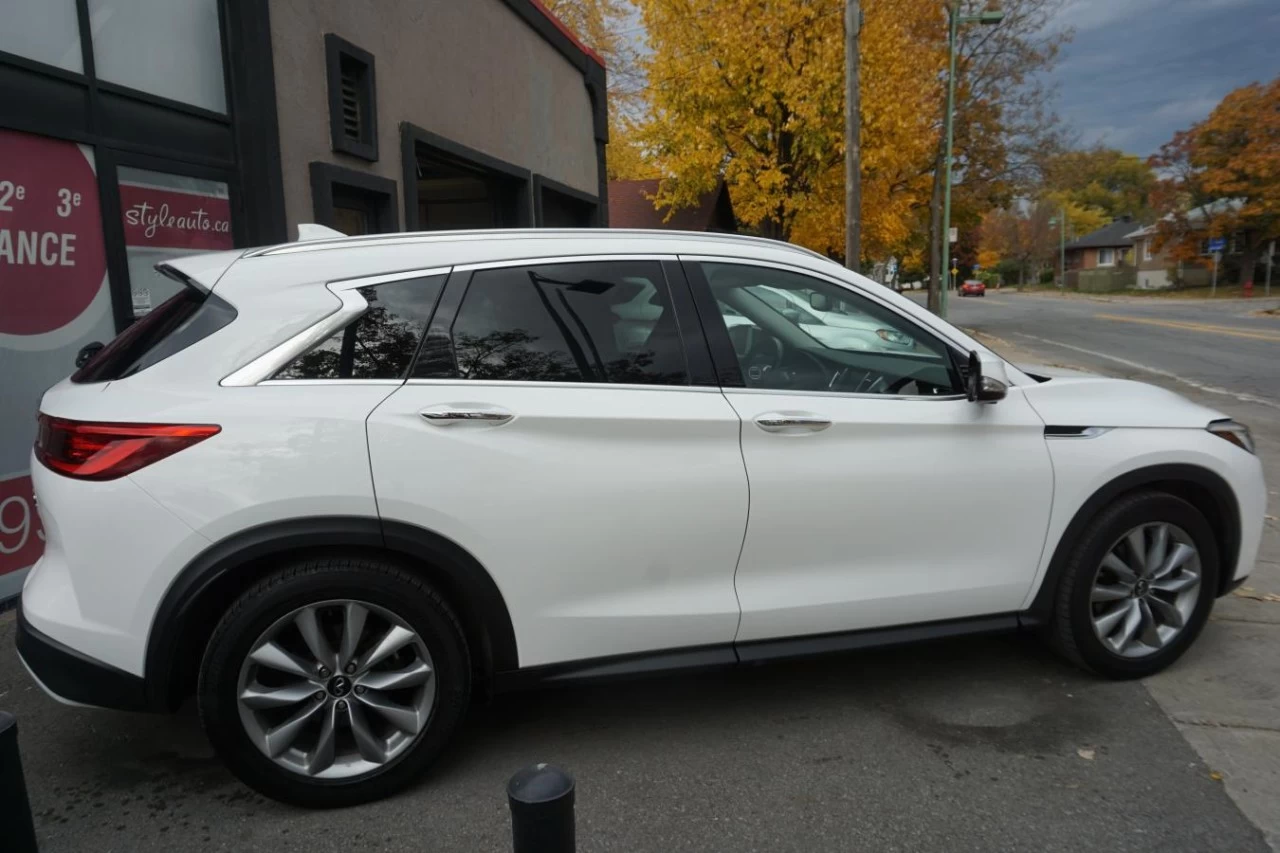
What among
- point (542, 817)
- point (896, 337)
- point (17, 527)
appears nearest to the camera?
point (542, 817)

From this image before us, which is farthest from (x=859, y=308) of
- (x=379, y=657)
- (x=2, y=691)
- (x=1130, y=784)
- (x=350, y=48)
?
(x=350, y=48)

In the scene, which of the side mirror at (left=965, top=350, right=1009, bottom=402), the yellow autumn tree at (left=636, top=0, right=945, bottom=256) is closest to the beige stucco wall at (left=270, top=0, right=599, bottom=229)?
the side mirror at (left=965, top=350, right=1009, bottom=402)

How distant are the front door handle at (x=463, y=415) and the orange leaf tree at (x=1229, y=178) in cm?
5288

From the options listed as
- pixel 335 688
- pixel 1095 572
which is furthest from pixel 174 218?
pixel 1095 572

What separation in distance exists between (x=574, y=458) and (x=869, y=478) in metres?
1.04

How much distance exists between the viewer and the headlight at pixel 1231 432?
348 centimetres

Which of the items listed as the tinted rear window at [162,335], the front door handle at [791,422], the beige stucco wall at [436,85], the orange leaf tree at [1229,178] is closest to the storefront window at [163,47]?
the beige stucco wall at [436,85]

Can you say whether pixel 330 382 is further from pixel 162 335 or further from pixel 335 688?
pixel 335 688

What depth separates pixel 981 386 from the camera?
3125 millimetres

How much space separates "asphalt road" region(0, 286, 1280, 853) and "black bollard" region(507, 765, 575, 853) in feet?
3.89

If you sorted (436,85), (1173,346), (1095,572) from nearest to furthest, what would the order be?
(1095,572), (436,85), (1173,346)

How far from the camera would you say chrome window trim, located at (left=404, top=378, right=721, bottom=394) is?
9.13 feet

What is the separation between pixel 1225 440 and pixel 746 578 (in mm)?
2065

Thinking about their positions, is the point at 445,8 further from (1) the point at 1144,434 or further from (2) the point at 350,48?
(1) the point at 1144,434
